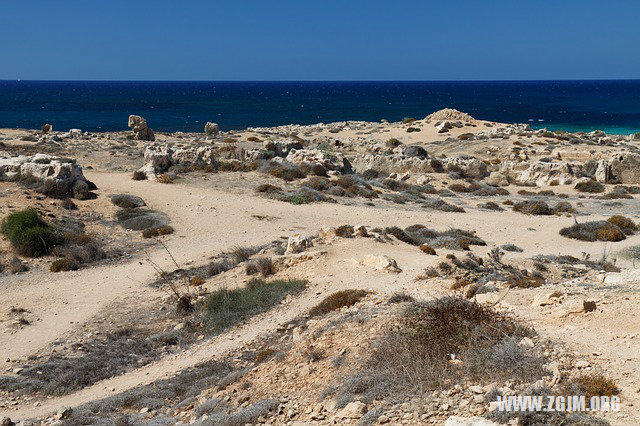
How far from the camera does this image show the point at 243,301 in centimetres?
1260

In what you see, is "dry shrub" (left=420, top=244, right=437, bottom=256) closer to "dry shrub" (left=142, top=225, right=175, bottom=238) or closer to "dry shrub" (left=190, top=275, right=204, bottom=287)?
"dry shrub" (left=190, top=275, right=204, bottom=287)

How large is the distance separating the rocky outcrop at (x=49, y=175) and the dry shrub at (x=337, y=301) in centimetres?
1459

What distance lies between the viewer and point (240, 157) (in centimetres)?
3291

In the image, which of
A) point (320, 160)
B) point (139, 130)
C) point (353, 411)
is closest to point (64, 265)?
point (353, 411)

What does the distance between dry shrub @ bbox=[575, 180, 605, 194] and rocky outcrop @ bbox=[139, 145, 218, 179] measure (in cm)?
2003

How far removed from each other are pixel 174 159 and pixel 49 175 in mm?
8236

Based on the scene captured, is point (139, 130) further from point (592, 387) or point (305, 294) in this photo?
point (592, 387)

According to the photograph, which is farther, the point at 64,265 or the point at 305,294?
the point at 64,265

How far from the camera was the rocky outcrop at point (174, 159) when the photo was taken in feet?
93.1

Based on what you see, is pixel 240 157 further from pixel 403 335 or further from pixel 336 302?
pixel 403 335

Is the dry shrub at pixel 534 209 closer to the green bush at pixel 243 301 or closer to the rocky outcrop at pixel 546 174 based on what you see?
the rocky outcrop at pixel 546 174

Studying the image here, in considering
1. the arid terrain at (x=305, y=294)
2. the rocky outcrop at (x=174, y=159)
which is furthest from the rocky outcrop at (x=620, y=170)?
the rocky outcrop at (x=174, y=159)

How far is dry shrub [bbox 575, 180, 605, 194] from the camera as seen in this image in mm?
28862

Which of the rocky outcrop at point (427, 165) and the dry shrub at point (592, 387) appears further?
the rocky outcrop at point (427, 165)
